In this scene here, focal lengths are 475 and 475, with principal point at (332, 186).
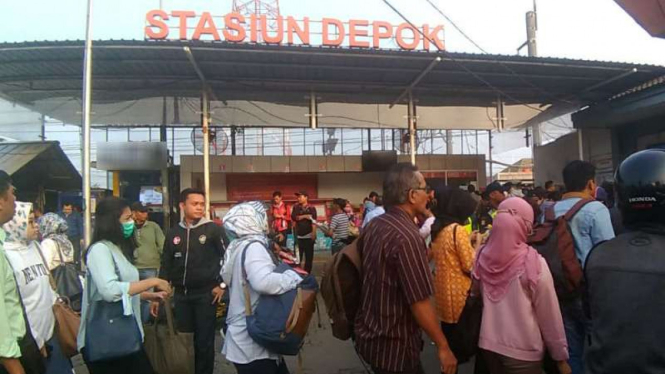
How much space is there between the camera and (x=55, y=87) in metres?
10.5

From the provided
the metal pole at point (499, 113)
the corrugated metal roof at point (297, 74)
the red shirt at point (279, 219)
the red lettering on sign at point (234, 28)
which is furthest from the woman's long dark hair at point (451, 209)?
the metal pole at point (499, 113)

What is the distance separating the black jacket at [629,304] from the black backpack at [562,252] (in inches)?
70.1

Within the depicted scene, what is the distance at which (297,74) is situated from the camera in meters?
10.0

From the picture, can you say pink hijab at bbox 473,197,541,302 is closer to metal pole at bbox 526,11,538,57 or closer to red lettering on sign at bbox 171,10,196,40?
red lettering on sign at bbox 171,10,196,40

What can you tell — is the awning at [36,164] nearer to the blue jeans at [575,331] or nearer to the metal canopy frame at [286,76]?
the metal canopy frame at [286,76]

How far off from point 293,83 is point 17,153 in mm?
6524

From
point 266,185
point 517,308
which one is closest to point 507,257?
point 517,308

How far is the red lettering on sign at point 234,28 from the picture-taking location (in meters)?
9.64

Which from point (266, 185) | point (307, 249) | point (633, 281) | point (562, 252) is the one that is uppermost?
point (266, 185)

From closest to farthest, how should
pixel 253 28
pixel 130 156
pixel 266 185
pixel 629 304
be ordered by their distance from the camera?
pixel 629 304 < pixel 253 28 < pixel 130 156 < pixel 266 185

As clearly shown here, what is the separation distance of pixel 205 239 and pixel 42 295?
1.71 metres

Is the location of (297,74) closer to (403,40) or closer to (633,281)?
(403,40)

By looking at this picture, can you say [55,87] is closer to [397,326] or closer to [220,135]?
[220,135]

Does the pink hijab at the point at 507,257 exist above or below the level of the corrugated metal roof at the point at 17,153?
below
